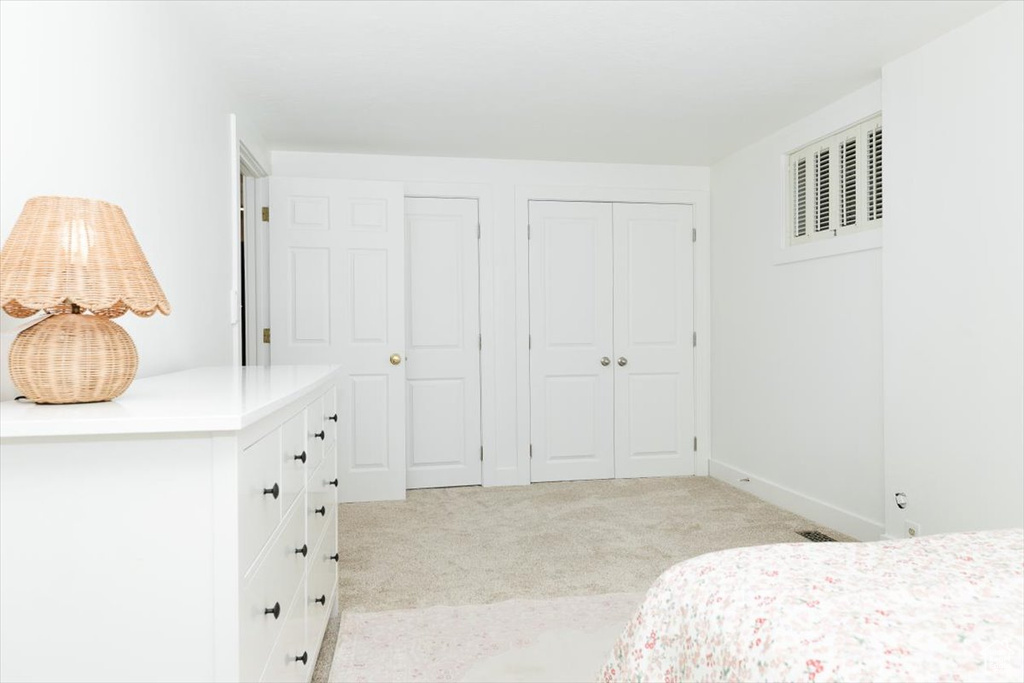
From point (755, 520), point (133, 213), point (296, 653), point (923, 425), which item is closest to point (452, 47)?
point (133, 213)

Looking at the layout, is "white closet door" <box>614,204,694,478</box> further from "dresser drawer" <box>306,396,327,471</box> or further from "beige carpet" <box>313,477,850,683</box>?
"dresser drawer" <box>306,396,327,471</box>

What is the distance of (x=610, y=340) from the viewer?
4613mm

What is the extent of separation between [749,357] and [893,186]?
155cm

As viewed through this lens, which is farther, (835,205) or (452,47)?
(835,205)

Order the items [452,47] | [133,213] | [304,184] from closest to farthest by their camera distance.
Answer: [133,213], [452,47], [304,184]

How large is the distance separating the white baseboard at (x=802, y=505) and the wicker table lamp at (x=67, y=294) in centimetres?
320

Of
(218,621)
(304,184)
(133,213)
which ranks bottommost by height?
(218,621)

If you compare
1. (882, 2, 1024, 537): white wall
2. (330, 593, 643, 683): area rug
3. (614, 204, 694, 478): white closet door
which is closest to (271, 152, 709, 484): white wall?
(614, 204, 694, 478): white closet door

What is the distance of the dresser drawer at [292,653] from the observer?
1.30 m

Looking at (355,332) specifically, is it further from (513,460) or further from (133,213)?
(133,213)

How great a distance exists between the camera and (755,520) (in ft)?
11.6

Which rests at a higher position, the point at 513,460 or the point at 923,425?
the point at 923,425

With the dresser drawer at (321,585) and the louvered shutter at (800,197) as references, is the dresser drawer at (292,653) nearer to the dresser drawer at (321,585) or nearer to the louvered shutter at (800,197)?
the dresser drawer at (321,585)

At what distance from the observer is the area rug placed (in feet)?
6.48
